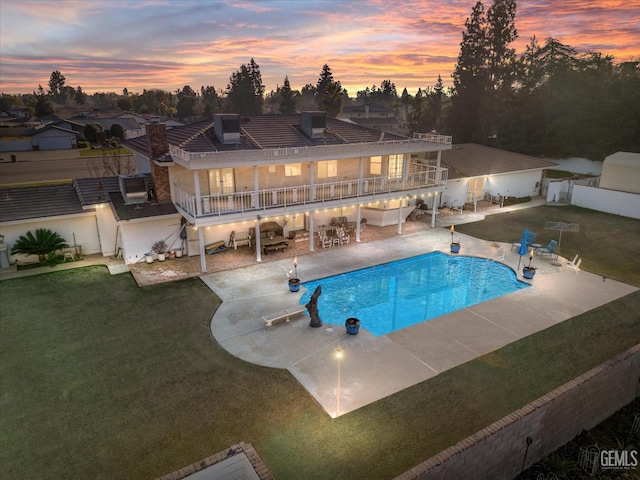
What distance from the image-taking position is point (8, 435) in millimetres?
8773

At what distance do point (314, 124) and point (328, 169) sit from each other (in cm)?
261

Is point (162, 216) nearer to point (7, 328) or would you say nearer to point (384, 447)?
point (7, 328)

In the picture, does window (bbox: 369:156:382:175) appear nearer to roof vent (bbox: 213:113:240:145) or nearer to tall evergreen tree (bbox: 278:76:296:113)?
roof vent (bbox: 213:113:240:145)

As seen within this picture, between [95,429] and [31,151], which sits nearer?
[95,429]

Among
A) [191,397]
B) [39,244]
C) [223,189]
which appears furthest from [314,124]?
[191,397]

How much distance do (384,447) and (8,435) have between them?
8.20 metres

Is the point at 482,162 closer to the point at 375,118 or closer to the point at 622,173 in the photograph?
the point at 622,173

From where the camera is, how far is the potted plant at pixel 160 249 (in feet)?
62.5

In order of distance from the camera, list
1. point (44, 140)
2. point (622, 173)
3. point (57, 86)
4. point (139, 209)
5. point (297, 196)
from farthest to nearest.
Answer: point (57, 86), point (44, 140), point (622, 173), point (297, 196), point (139, 209)

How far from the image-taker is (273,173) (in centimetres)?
2116

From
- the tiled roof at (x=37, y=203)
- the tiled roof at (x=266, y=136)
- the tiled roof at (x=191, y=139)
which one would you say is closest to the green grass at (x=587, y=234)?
the tiled roof at (x=266, y=136)

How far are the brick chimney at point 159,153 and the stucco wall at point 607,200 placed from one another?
29.0 meters

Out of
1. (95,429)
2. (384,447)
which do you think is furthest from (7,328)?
(384,447)

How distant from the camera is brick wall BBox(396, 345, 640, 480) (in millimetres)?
6852
